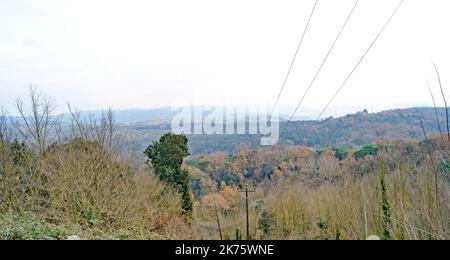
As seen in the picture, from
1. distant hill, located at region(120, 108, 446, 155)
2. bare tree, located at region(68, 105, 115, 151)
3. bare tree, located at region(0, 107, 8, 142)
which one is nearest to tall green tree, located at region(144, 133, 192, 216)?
distant hill, located at region(120, 108, 446, 155)

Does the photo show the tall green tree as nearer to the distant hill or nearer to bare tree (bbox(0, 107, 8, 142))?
the distant hill

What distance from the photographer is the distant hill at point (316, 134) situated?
4.47 meters

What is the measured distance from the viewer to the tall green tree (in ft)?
19.1

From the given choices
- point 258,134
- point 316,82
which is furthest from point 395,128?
point 258,134

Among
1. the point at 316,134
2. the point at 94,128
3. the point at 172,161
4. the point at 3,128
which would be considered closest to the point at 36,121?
the point at 3,128

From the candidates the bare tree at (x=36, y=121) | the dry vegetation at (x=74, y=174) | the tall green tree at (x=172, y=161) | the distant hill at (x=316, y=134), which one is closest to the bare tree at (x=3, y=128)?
the dry vegetation at (x=74, y=174)

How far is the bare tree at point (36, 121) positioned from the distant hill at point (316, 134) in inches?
36.5

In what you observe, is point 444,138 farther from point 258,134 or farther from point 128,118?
point 128,118

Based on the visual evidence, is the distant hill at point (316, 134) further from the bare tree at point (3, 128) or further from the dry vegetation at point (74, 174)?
the bare tree at point (3, 128)

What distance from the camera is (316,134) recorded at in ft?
17.3

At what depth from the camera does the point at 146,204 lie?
6242 millimetres

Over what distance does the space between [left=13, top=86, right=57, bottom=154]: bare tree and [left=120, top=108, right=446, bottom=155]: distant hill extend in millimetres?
927

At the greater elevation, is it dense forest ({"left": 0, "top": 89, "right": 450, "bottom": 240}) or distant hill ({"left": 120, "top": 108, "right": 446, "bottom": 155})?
distant hill ({"left": 120, "top": 108, "right": 446, "bottom": 155})

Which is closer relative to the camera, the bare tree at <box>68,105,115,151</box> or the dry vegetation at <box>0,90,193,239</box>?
the dry vegetation at <box>0,90,193,239</box>
